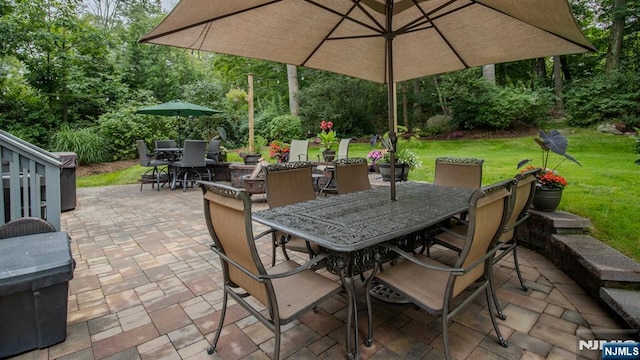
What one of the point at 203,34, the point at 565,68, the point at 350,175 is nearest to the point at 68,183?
the point at 203,34

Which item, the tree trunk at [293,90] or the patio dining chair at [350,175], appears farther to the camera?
the tree trunk at [293,90]

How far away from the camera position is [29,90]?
10492 millimetres

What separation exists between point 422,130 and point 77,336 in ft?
42.0

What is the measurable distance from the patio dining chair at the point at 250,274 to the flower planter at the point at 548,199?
2.54 m

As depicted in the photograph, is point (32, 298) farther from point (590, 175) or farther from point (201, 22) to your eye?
point (590, 175)

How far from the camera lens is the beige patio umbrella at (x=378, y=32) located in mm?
2240

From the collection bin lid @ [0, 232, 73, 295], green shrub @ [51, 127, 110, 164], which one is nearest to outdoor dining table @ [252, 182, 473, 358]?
bin lid @ [0, 232, 73, 295]

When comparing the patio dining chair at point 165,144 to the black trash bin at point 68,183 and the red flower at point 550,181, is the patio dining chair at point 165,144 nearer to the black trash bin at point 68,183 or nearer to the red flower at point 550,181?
the black trash bin at point 68,183

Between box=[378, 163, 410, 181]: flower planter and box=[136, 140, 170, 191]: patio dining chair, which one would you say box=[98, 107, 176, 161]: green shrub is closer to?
box=[136, 140, 170, 191]: patio dining chair

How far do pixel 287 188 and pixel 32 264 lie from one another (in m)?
1.73

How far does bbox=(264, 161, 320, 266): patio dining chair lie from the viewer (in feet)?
8.41

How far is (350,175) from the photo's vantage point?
10.8ft

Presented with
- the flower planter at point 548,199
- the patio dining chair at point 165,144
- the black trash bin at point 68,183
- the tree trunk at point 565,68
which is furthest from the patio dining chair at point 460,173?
the tree trunk at point 565,68

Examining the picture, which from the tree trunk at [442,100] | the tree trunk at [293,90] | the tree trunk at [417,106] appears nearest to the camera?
the tree trunk at [442,100]
